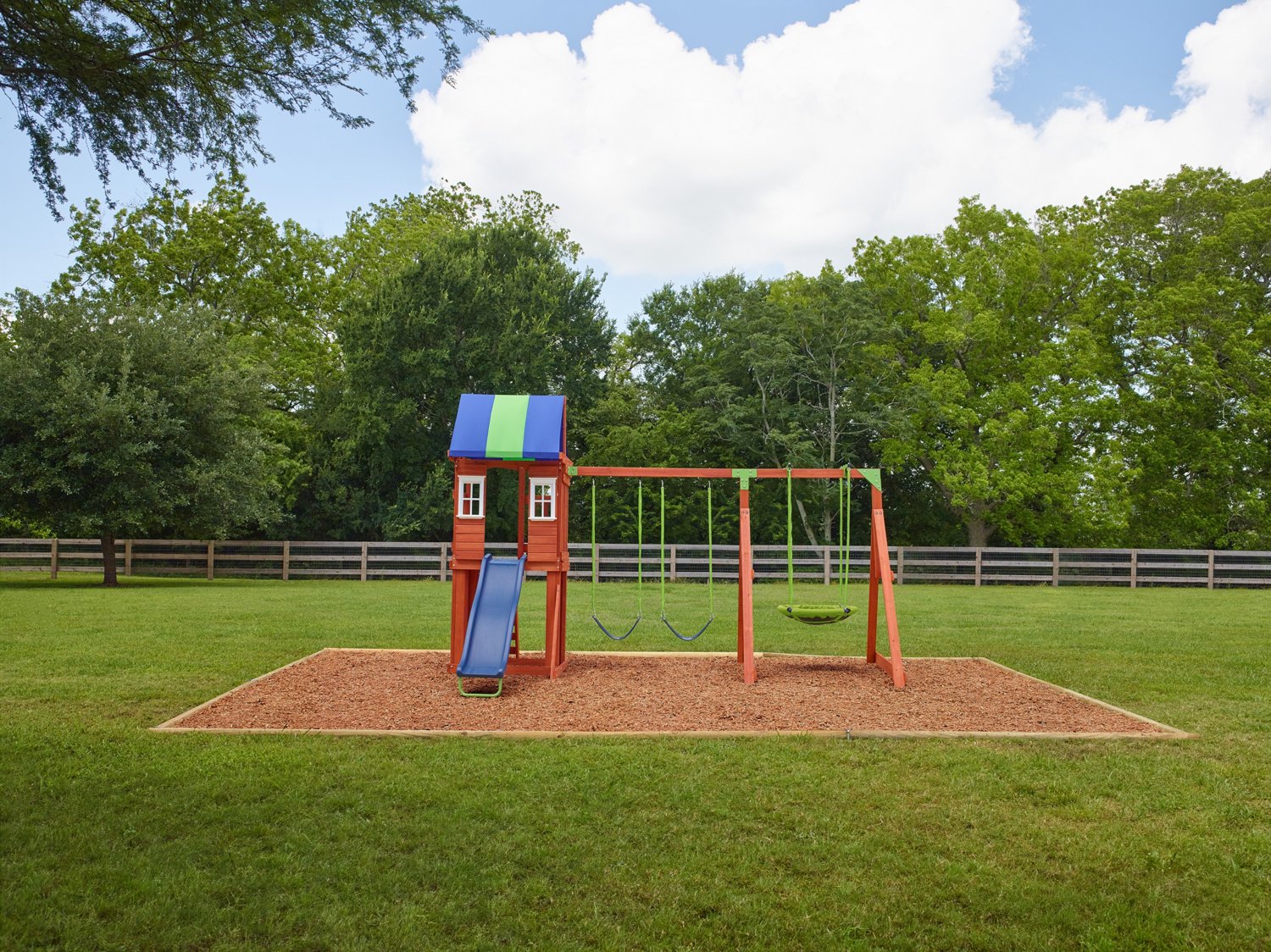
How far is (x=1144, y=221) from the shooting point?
27.8 metres

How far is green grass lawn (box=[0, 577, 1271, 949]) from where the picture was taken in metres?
3.30

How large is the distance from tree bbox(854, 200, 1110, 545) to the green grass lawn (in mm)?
19004

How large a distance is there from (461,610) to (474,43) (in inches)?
216

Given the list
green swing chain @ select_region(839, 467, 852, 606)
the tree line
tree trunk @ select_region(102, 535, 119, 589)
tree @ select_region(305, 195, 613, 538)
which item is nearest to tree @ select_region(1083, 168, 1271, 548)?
the tree line

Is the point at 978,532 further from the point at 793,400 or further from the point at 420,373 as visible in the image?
the point at 420,373

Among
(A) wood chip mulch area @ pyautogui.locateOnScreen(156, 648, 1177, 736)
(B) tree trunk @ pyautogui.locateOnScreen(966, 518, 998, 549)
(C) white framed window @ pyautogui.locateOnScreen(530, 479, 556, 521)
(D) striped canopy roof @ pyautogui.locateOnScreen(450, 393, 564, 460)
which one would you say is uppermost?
(D) striped canopy roof @ pyautogui.locateOnScreen(450, 393, 564, 460)

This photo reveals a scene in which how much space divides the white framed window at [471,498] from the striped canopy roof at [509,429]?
1.05 ft

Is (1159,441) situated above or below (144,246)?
below

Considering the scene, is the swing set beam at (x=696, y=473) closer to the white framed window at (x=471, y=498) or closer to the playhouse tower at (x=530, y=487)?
the playhouse tower at (x=530, y=487)

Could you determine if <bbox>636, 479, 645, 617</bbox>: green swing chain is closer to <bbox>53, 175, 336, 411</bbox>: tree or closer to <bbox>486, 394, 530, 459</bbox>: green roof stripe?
<bbox>486, 394, 530, 459</bbox>: green roof stripe

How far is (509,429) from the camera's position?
8.77 m

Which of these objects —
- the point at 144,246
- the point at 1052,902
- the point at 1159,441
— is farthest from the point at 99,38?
the point at 144,246

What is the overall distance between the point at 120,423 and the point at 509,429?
14.5 meters

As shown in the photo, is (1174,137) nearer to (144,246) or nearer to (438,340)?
(438,340)
